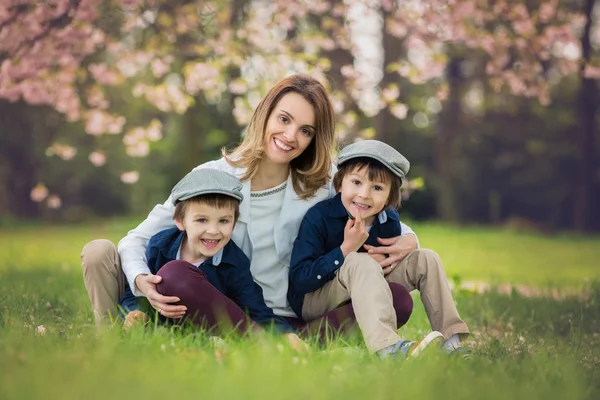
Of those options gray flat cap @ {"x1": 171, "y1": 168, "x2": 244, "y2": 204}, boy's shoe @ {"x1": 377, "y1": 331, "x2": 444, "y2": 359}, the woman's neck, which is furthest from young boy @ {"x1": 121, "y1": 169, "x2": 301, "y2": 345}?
boy's shoe @ {"x1": 377, "y1": 331, "x2": 444, "y2": 359}

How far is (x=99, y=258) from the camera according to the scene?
3229 mm

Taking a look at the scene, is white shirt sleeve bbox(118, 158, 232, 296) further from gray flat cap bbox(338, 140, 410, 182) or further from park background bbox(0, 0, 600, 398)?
gray flat cap bbox(338, 140, 410, 182)

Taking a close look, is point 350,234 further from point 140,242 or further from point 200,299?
point 140,242

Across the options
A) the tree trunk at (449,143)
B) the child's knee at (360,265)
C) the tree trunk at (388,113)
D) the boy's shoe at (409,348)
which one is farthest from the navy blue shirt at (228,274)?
the tree trunk at (449,143)

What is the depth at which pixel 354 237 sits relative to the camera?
126 inches

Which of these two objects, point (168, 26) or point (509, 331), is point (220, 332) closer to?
point (509, 331)

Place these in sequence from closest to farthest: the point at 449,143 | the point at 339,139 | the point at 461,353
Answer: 1. the point at 461,353
2. the point at 339,139
3. the point at 449,143

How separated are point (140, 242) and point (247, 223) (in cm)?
51

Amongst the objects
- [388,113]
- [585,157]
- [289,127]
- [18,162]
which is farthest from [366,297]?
[18,162]

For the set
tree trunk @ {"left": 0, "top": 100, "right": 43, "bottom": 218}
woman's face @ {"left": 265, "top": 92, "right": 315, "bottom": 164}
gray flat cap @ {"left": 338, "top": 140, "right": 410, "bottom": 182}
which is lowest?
tree trunk @ {"left": 0, "top": 100, "right": 43, "bottom": 218}

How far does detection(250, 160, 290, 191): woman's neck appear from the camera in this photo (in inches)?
144

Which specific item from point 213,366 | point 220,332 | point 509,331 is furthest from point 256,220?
point 509,331

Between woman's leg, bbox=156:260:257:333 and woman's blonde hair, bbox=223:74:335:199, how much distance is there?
743 millimetres

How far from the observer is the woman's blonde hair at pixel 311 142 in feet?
11.7
